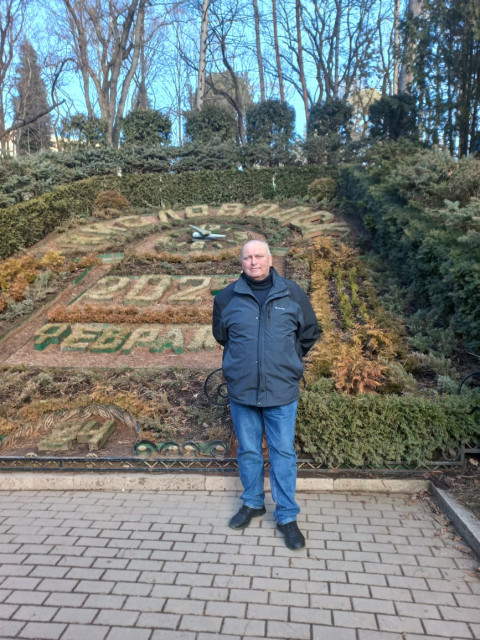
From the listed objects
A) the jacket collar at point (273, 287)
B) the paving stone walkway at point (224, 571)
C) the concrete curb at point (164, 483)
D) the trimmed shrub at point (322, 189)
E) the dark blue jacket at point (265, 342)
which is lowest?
the paving stone walkway at point (224, 571)

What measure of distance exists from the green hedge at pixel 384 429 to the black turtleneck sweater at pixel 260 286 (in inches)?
43.0

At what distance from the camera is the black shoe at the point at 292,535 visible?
312 centimetres

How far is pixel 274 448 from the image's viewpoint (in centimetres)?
326

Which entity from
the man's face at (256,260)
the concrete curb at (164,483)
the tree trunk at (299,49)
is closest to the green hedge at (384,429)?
the concrete curb at (164,483)

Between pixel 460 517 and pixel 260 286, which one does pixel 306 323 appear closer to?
pixel 260 286

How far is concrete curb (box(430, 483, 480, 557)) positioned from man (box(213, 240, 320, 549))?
0.98 metres

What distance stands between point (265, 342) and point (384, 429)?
52.4 inches

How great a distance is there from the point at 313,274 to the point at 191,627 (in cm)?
703

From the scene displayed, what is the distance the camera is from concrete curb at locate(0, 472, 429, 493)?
3.80 metres

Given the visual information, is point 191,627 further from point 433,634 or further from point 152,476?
point 152,476

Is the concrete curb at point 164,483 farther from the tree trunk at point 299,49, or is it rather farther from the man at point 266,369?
the tree trunk at point 299,49

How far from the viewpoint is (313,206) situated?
539 inches

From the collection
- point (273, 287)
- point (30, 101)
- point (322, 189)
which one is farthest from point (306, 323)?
point (30, 101)

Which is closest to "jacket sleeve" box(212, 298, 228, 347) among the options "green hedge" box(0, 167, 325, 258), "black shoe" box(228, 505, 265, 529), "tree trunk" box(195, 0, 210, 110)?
"black shoe" box(228, 505, 265, 529)
